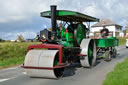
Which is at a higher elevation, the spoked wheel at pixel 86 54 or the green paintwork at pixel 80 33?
the green paintwork at pixel 80 33

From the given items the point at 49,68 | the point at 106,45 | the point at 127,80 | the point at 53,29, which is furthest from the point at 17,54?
the point at 127,80

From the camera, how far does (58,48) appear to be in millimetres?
6906

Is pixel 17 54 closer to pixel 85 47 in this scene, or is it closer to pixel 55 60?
pixel 85 47

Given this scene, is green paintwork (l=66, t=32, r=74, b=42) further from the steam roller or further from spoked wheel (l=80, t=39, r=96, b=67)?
spoked wheel (l=80, t=39, r=96, b=67)

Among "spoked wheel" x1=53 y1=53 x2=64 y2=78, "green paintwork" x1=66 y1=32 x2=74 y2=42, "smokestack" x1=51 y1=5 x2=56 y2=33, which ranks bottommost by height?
"spoked wheel" x1=53 y1=53 x2=64 y2=78

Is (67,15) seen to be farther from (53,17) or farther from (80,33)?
(80,33)

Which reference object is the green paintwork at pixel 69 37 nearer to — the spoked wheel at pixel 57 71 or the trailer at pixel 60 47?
the trailer at pixel 60 47

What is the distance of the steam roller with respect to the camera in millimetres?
6625

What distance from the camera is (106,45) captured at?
11.3 meters

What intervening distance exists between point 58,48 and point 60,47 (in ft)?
0.31

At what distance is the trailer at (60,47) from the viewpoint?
6633 mm

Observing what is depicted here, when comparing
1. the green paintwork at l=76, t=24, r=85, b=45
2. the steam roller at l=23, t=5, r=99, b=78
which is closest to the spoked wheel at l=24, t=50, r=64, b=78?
the steam roller at l=23, t=5, r=99, b=78

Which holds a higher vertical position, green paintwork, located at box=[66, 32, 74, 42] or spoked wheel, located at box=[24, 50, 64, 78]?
green paintwork, located at box=[66, 32, 74, 42]

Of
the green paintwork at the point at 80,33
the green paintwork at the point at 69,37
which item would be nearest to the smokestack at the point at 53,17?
the green paintwork at the point at 69,37
